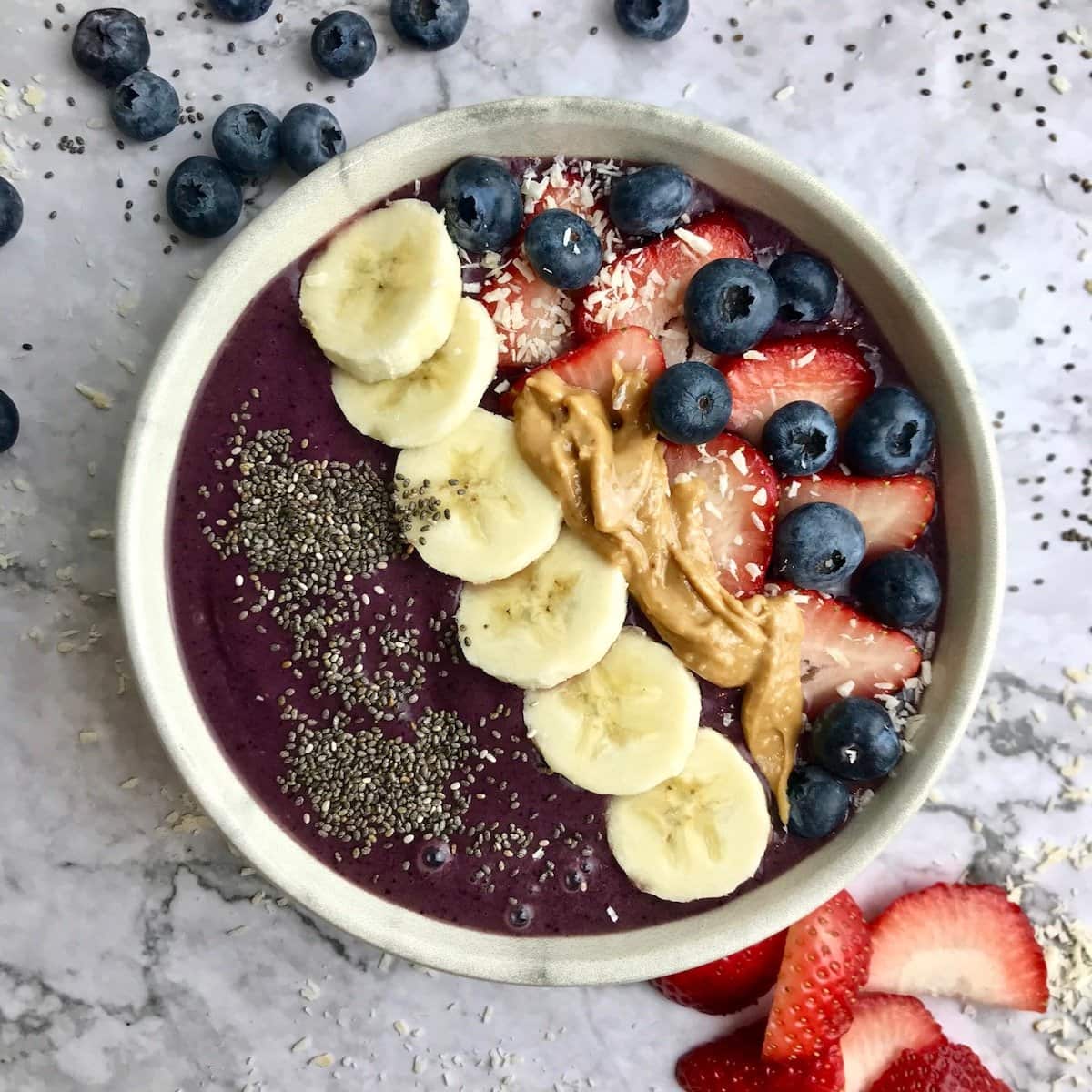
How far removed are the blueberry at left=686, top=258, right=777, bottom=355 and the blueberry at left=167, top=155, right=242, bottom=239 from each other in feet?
2.96

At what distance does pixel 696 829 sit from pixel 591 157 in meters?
1.22

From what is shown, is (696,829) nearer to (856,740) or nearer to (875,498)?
(856,740)

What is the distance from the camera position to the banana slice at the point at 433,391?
1936mm

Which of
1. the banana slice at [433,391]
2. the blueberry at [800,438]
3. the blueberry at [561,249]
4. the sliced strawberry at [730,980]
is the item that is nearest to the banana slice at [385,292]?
the banana slice at [433,391]

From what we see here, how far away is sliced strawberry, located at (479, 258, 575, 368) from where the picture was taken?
6.54 ft

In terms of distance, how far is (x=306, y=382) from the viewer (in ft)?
6.57

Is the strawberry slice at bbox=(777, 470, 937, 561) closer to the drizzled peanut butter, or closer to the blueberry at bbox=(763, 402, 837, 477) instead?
the blueberry at bbox=(763, 402, 837, 477)

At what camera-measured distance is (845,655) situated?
2047mm

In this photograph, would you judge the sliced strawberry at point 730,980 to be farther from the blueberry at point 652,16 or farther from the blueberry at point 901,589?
the blueberry at point 652,16

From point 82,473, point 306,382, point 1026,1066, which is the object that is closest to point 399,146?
point 306,382

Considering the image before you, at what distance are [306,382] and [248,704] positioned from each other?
0.58 meters

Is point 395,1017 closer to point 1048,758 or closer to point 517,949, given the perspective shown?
point 517,949

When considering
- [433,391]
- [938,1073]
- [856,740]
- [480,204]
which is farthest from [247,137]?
[938,1073]

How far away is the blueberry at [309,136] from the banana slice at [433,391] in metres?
0.45
